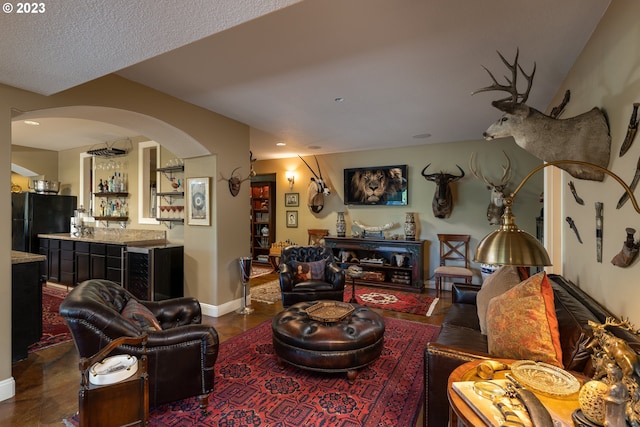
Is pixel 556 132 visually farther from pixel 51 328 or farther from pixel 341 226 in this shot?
pixel 51 328

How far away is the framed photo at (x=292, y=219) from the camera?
7137 mm

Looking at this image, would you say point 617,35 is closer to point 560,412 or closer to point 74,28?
point 560,412

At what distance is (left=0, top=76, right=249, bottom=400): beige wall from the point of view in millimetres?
2350

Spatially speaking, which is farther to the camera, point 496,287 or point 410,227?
point 410,227

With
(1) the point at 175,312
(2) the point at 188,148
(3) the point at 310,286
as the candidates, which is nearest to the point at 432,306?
(3) the point at 310,286

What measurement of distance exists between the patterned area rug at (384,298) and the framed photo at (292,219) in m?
1.82

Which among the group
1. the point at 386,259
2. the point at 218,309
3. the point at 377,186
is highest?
the point at 377,186

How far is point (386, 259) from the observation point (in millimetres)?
6008

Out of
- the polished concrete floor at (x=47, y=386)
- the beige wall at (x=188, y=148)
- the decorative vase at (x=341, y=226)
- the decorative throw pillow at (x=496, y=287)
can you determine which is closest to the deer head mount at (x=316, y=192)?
the decorative vase at (x=341, y=226)

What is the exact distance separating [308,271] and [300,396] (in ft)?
6.75

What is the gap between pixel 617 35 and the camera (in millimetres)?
1764

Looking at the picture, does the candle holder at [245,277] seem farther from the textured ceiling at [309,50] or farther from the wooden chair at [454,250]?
the wooden chair at [454,250]

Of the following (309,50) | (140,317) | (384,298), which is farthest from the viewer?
(384,298)

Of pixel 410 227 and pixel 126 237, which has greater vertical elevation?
pixel 410 227
